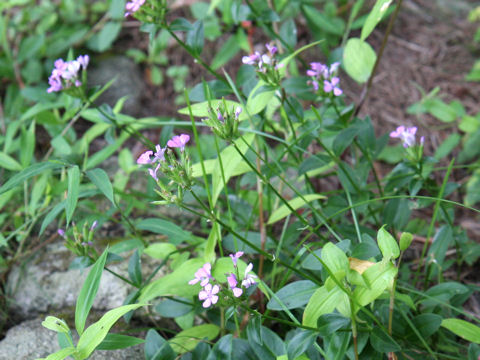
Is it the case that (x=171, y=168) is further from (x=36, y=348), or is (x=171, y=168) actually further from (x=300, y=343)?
(x=36, y=348)

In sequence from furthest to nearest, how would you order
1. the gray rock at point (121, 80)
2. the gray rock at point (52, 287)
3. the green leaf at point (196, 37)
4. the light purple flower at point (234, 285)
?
1. the gray rock at point (121, 80)
2. the gray rock at point (52, 287)
3. the green leaf at point (196, 37)
4. the light purple flower at point (234, 285)

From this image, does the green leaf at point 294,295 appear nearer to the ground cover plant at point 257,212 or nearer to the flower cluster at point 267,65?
the ground cover plant at point 257,212

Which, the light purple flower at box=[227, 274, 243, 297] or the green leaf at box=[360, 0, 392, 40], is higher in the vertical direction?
the green leaf at box=[360, 0, 392, 40]

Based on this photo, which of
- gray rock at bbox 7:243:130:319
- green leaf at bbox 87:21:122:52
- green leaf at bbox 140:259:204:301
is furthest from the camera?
green leaf at bbox 87:21:122:52

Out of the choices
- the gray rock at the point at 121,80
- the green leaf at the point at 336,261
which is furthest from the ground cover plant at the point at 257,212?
the gray rock at the point at 121,80

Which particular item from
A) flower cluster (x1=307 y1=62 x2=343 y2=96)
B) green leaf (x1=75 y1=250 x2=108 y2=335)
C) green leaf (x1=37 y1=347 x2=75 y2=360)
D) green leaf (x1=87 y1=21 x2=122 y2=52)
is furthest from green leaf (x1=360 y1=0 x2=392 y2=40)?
green leaf (x1=87 y1=21 x2=122 y2=52)

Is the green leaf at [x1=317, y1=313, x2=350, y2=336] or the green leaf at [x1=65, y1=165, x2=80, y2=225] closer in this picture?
the green leaf at [x1=317, y1=313, x2=350, y2=336]

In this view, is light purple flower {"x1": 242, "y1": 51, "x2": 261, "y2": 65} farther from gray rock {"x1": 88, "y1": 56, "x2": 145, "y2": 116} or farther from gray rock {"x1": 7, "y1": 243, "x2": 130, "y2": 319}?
gray rock {"x1": 88, "y1": 56, "x2": 145, "y2": 116}
